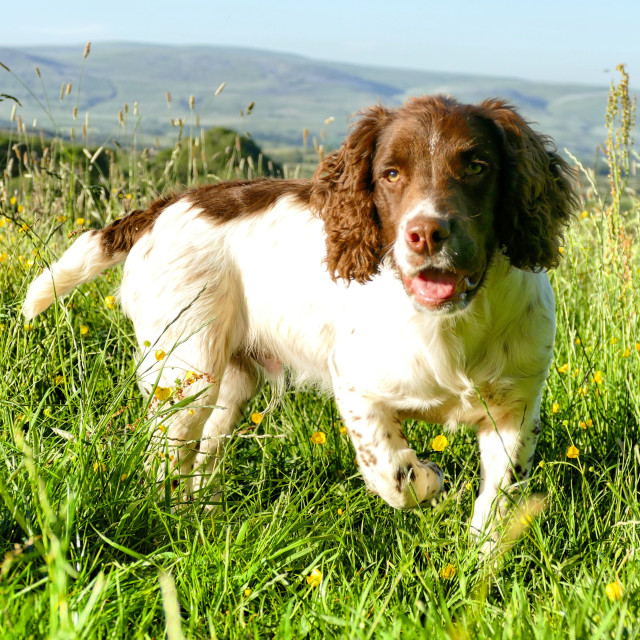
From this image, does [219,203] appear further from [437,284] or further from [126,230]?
[437,284]

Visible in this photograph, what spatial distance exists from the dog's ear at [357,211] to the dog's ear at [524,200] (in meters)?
0.40

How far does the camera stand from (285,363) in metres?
3.42

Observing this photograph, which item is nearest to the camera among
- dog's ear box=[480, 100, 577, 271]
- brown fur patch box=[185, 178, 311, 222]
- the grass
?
the grass

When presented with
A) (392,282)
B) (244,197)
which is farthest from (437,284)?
(244,197)

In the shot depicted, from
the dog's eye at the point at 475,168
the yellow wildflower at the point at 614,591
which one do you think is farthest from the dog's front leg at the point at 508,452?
the yellow wildflower at the point at 614,591

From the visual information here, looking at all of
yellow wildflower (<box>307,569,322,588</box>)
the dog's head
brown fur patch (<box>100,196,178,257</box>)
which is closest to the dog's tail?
brown fur patch (<box>100,196,178,257</box>)

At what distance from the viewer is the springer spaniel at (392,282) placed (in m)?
2.41

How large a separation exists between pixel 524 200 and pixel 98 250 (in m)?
1.82

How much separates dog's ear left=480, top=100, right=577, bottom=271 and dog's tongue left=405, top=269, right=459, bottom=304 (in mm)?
311

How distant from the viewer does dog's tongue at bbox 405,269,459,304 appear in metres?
2.37

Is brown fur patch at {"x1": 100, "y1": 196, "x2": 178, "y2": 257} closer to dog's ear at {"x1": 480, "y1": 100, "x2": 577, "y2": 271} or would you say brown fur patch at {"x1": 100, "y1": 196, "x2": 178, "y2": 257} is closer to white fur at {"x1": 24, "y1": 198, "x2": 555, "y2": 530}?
white fur at {"x1": 24, "y1": 198, "x2": 555, "y2": 530}

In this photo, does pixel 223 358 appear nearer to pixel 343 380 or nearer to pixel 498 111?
pixel 343 380

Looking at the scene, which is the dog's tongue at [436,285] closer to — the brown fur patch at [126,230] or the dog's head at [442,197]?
the dog's head at [442,197]

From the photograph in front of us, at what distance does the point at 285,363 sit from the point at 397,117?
123 cm
